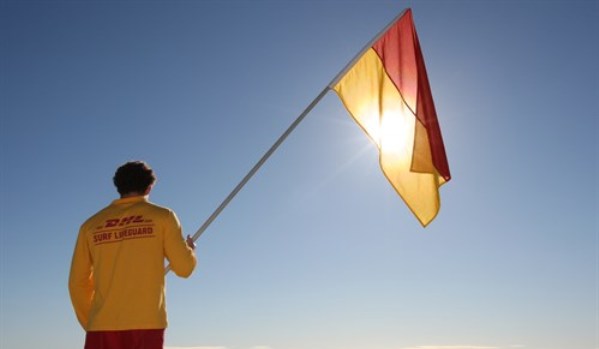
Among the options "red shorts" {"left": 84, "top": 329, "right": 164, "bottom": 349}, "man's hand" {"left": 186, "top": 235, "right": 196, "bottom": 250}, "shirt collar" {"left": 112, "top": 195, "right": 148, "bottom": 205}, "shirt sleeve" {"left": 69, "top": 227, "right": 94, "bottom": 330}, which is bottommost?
"red shorts" {"left": 84, "top": 329, "right": 164, "bottom": 349}

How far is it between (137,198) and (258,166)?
310cm

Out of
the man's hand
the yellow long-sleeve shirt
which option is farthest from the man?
the man's hand

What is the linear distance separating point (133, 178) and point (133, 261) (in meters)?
0.76

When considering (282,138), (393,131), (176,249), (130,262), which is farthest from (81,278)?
(393,131)

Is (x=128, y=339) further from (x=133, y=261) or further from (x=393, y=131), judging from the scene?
(x=393, y=131)

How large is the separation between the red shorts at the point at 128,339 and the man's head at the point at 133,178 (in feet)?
4.02

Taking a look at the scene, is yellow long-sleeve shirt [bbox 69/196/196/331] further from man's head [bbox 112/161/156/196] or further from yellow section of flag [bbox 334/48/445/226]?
yellow section of flag [bbox 334/48/445/226]

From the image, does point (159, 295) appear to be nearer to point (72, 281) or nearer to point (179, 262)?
point (179, 262)

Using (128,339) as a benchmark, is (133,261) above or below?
above

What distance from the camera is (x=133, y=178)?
5508 mm

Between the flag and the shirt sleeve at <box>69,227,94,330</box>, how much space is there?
5071 mm

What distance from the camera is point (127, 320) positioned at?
5.11 m

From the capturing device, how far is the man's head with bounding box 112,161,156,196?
551cm

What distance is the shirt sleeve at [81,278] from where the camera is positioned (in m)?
5.59
